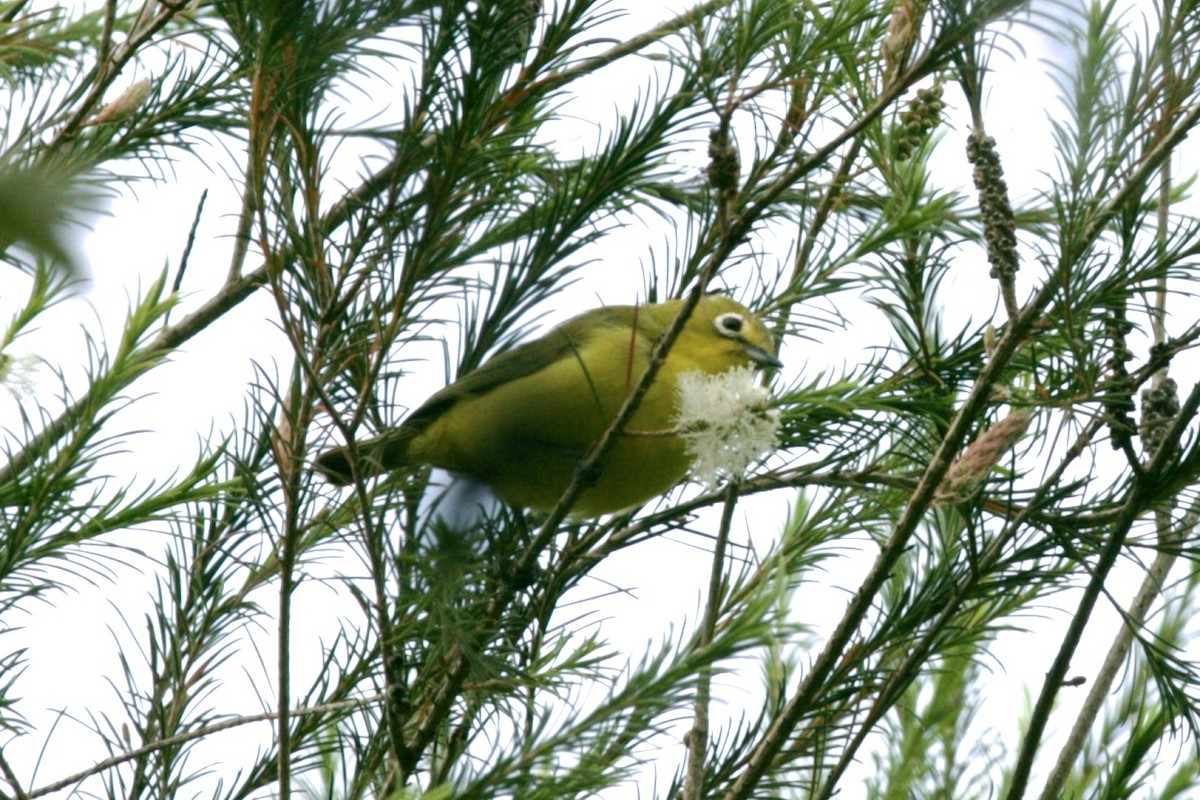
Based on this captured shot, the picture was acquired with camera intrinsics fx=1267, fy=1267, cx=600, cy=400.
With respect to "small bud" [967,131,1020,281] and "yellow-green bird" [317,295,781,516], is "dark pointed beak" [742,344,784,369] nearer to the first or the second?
"yellow-green bird" [317,295,781,516]

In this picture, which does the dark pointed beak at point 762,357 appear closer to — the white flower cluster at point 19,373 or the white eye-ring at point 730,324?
the white eye-ring at point 730,324

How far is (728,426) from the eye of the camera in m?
1.42

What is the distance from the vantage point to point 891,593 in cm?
183

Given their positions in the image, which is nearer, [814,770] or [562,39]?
[562,39]

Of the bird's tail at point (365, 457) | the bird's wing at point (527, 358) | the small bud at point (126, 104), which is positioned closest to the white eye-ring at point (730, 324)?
the bird's wing at point (527, 358)

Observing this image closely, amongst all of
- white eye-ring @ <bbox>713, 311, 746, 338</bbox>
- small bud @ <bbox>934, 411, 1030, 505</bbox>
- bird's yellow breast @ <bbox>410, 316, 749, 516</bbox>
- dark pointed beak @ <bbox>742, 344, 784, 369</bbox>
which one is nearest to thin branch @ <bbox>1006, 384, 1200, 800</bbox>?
small bud @ <bbox>934, 411, 1030, 505</bbox>

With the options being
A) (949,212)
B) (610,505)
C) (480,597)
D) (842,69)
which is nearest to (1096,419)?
(949,212)

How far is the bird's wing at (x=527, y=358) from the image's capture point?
9.14ft

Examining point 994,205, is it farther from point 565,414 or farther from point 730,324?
point 730,324

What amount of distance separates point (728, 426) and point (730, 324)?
5.29 ft

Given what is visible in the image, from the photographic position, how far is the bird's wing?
2.79 m

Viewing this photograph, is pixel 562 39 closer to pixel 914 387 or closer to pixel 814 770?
pixel 914 387

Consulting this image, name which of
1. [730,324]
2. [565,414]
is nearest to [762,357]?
[730,324]

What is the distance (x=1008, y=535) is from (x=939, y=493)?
12 cm
